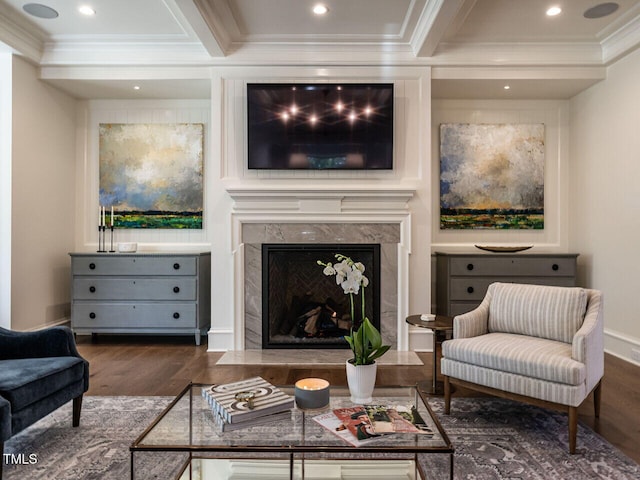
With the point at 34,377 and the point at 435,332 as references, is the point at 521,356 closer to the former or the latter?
the point at 435,332

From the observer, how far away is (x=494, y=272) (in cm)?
412

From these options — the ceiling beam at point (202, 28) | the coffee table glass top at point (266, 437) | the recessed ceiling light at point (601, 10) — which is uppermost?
the recessed ceiling light at point (601, 10)

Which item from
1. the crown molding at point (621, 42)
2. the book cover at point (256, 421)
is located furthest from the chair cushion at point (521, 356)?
the crown molding at point (621, 42)

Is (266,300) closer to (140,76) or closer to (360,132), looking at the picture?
(360,132)

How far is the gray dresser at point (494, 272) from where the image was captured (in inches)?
162

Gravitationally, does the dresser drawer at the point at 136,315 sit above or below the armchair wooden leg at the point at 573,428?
above

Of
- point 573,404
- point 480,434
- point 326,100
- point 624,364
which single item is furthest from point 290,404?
point 624,364

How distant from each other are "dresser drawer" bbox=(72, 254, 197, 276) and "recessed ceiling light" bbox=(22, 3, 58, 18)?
2.08 m

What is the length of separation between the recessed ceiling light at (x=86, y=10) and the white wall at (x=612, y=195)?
4482 millimetres

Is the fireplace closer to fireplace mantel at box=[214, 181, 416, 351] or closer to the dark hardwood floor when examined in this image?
fireplace mantel at box=[214, 181, 416, 351]

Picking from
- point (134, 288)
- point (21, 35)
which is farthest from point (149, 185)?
point (21, 35)

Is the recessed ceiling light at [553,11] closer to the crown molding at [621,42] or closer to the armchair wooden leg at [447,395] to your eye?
the crown molding at [621,42]

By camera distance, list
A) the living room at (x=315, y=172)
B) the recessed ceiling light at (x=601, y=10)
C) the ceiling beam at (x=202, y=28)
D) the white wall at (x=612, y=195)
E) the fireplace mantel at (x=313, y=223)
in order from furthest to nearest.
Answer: the fireplace mantel at (x=313, y=223) → the living room at (x=315, y=172) → the white wall at (x=612, y=195) → the recessed ceiling light at (x=601, y=10) → the ceiling beam at (x=202, y=28)

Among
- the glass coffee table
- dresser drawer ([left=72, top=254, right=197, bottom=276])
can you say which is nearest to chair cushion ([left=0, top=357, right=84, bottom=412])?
the glass coffee table
